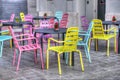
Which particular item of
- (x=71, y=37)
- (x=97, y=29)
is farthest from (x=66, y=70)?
(x=97, y=29)

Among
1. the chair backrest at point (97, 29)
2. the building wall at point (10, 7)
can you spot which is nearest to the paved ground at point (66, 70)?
the chair backrest at point (97, 29)

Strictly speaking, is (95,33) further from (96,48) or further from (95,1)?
(95,1)

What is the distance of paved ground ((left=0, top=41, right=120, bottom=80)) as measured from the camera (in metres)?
5.46

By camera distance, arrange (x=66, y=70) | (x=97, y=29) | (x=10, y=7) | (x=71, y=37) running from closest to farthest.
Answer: (x=71, y=37) < (x=66, y=70) < (x=97, y=29) < (x=10, y=7)

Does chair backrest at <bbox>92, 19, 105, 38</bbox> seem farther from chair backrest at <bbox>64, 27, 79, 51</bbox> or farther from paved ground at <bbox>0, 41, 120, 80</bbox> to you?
chair backrest at <bbox>64, 27, 79, 51</bbox>

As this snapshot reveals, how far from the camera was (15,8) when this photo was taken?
1396cm

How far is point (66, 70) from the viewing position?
19.5 feet

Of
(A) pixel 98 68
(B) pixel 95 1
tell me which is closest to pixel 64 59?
(A) pixel 98 68

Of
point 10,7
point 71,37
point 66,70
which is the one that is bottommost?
point 66,70

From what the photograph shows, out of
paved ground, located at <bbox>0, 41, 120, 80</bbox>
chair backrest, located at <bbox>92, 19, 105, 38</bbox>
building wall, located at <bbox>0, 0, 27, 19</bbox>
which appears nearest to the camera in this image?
paved ground, located at <bbox>0, 41, 120, 80</bbox>

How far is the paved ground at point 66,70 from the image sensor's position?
17.9 feet

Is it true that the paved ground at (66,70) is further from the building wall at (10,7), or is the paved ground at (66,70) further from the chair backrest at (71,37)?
the building wall at (10,7)

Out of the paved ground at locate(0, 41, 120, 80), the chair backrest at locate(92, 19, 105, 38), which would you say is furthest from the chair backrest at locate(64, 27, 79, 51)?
the chair backrest at locate(92, 19, 105, 38)

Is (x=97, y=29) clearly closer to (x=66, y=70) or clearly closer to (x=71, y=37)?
(x=66, y=70)
